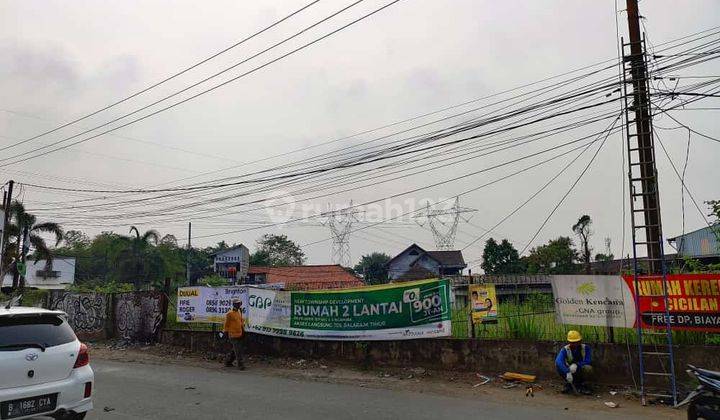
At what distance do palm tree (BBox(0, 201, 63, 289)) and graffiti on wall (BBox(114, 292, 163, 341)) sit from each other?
552 inches

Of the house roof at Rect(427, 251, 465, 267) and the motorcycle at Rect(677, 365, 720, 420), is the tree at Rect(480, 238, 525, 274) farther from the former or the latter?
the motorcycle at Rect(677, 365, 720, 420)

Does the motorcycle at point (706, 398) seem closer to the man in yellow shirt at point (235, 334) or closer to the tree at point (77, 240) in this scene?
the man in yellow shirt at point (235, 334)

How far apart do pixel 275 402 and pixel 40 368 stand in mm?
3655

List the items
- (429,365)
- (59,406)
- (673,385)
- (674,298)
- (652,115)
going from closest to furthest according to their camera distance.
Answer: (59,406)
(673,385)
(674,298)
(652,115)
(429,365)

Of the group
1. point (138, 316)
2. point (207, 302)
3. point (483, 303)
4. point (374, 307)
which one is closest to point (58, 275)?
point (138, 316)

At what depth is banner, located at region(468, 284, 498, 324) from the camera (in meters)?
11.0

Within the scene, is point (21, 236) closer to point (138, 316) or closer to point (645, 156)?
point (138, 316)

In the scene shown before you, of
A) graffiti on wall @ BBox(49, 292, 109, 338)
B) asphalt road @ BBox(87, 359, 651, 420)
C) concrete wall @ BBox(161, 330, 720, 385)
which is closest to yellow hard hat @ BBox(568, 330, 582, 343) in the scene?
concrete wall @ BBox(161, 330, 720, 385)

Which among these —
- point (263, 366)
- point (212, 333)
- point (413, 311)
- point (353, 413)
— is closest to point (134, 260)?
point (212, 333)

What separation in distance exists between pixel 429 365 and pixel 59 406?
737 centimetres

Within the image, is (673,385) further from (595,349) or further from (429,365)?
(429,365)

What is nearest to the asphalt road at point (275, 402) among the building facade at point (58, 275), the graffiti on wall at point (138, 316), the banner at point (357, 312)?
the banner at point (357, 312)

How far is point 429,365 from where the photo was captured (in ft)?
37.0

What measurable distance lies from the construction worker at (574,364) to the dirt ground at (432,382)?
22 cm
